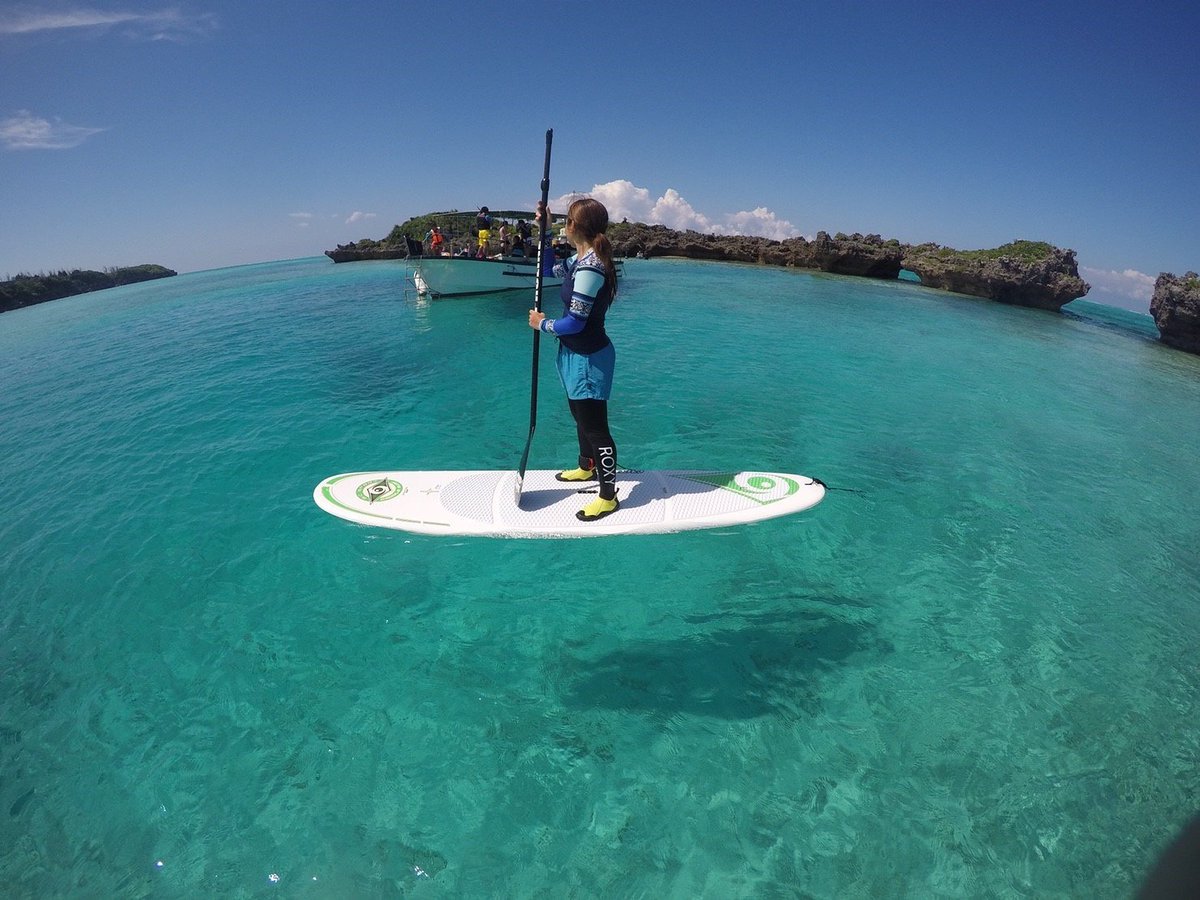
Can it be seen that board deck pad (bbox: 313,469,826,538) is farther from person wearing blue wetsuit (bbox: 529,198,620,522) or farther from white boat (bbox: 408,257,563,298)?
white boat (bbox: 408,257,563,298)

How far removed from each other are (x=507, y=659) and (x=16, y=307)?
3979 inches

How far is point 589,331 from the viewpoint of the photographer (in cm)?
547

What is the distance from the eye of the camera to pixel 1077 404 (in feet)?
55.4

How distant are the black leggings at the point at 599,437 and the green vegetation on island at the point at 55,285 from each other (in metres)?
97.0

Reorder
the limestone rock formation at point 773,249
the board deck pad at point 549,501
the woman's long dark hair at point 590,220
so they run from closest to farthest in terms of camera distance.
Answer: the woman's long dark hair at point 590,220 → the board deck pad at point 549,501 → the limestone rock formation at point 773,249

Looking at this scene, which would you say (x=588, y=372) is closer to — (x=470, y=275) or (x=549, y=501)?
(x=549, y=501)

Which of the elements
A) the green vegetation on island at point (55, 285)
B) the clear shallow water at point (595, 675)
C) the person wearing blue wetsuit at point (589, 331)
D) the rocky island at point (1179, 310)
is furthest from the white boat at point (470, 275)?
the green vegetation on island at point (55, 285)

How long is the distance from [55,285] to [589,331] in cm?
11382

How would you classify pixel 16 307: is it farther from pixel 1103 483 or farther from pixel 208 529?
pixel 1103 483

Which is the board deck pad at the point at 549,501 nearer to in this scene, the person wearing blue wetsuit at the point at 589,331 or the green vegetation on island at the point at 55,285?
the person wearing blue wetsuit at the point at 589,331

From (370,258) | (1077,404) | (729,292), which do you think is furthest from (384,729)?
(370,258)

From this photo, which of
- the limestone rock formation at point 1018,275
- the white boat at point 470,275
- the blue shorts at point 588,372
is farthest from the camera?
the limestone rock formation at point 1018,275

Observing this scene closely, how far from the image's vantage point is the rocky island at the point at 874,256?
4984 centimetres

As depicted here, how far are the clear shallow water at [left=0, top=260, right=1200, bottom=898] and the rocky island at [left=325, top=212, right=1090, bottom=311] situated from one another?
21.3m
